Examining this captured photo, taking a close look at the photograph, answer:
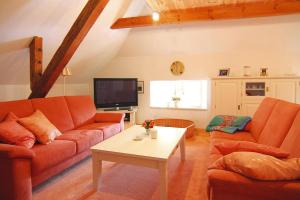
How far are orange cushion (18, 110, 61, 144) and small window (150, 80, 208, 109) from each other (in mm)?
3160

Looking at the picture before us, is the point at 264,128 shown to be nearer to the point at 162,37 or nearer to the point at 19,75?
the point at 162,37

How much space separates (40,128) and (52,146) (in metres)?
0.33

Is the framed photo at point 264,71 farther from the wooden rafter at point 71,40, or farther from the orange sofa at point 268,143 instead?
the wooden rafter at point 71,40

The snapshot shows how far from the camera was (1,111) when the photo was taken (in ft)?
7.70

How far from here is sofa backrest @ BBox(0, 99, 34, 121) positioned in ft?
7.81

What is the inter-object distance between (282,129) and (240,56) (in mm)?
2883

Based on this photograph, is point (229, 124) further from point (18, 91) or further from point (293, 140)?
point (18, 91)

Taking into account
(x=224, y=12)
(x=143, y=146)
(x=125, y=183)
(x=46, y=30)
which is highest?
(x=224, y=12)

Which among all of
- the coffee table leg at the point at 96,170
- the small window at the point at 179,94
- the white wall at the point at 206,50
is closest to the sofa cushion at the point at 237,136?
the coffee table leg at the point at 96,170

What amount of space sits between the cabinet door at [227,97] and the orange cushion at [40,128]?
3.19 meters

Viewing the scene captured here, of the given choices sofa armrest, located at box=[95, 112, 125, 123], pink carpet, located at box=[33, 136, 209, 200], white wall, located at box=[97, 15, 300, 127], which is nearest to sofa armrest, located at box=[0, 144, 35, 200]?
pink carpet, located at box=[33, 136, 209, 200]

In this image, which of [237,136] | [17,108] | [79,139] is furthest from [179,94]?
[17,108]

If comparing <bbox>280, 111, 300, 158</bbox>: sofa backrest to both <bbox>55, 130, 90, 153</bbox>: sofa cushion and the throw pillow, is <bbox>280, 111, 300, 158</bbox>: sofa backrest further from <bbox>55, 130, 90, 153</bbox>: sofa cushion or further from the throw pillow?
<bbox>55, 130, 90, 153</bbox>: sofa cushion

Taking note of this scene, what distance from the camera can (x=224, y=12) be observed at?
335 centimetres
